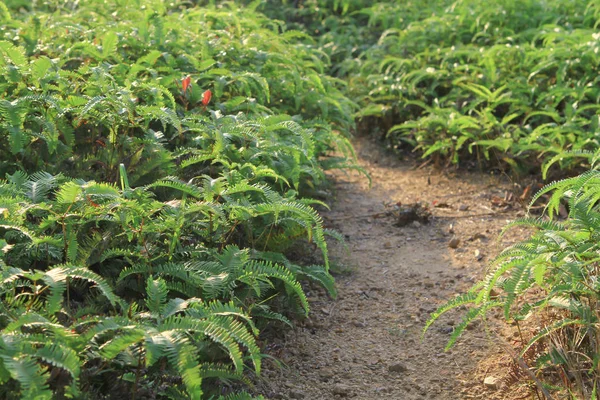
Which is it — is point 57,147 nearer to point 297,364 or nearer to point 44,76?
point 44,76

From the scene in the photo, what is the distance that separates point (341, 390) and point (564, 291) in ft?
3.13

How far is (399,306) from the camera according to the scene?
12.2 feet

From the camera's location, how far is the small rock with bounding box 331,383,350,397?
2.98m

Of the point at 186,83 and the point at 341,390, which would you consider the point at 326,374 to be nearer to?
the point at 341,390

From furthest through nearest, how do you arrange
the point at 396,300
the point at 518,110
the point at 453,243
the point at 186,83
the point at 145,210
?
the point at 518,110, the point at 453,243, the point at 186,83, the point at 396,300, the point at 145,210

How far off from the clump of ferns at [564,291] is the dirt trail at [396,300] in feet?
1.05

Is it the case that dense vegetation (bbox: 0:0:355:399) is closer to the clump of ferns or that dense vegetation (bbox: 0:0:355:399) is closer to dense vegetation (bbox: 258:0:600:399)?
the clump of ferns

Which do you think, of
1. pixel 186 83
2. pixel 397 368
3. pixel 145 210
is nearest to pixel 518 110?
pixel 186 83

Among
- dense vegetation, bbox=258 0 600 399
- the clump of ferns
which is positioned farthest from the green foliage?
the clump of ferns

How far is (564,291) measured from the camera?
2.71 meters

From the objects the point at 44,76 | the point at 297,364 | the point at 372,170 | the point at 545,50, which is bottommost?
the point at 372,170

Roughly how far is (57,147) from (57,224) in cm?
68

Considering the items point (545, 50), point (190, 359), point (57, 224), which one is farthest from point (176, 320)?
point (545, 50)

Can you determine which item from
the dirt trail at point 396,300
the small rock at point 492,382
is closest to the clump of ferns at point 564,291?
the small rock at point 492,382
